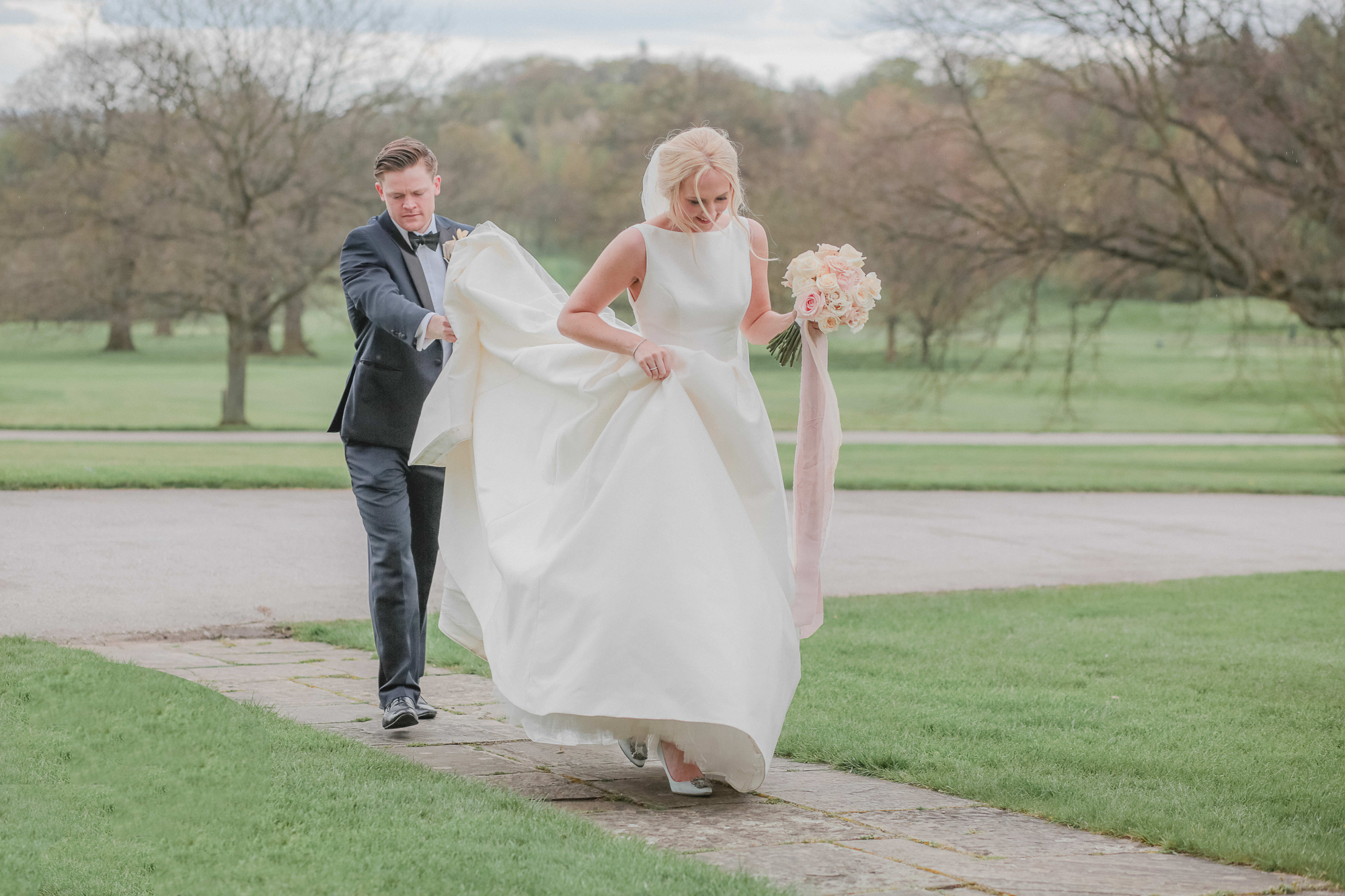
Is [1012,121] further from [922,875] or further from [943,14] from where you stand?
[922,875]

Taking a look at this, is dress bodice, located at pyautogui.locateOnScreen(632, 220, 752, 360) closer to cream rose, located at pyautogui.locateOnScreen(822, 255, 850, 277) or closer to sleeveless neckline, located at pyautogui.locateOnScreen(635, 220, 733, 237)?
sleeveless neckline, located at pyautogui.locateOnScreen(635, 220, 733, 237)

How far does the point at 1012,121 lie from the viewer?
22453 mm

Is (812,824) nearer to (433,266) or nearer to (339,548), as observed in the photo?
(433,266)

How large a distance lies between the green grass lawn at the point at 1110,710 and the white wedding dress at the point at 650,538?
0.94 meters

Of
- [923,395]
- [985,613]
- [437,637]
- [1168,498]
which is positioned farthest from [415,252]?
[923,395]

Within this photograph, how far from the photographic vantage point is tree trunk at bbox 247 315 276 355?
1144 inches

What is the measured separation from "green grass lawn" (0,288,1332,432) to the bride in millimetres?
14994

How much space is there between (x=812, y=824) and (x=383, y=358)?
258 cm

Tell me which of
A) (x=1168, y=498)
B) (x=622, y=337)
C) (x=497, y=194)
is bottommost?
(x=1168, y=498)

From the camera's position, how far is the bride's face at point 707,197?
4.71 m

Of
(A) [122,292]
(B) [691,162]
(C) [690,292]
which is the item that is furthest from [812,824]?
(A) [122,292]

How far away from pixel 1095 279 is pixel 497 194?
17.4 metres

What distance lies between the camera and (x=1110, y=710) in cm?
612

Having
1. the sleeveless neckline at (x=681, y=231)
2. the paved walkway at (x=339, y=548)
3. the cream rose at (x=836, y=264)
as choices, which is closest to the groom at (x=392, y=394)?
the sleeveless neckline at (x=681, y=231)
